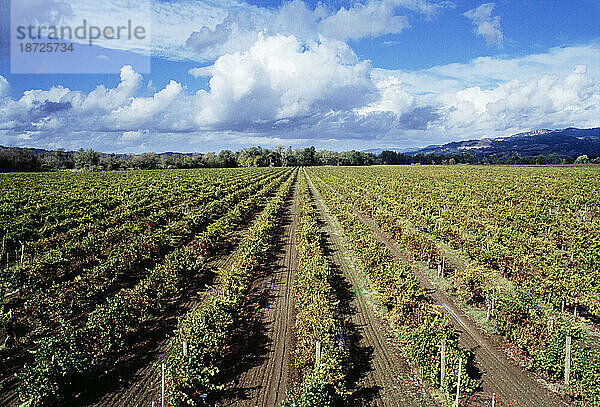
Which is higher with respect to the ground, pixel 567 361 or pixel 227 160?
pixel 227 160

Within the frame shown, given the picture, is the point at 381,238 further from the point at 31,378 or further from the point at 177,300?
the point at 31,378

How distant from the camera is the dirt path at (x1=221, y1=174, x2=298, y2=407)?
27.2 ft

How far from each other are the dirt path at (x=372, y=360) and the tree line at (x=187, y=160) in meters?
96.2

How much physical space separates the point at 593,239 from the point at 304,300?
16.6 meters

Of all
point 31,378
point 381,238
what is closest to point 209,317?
point 31,378

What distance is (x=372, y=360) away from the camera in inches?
378

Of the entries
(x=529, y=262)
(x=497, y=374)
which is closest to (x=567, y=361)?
(x=497, y=374)

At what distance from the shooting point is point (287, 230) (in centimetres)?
2530

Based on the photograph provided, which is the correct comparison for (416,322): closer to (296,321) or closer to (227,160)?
(296,321)

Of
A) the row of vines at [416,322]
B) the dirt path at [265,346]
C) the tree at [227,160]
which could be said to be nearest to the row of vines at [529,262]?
the row of vines at [416,322]

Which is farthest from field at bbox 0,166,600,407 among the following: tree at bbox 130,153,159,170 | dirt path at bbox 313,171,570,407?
tree at bbox 130,153,159,170

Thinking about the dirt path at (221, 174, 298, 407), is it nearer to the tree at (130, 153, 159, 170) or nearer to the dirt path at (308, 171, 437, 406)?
the dirt path at (308, 171, 437, 406)

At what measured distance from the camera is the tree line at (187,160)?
85188mm

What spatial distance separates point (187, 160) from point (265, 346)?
4902 inches
